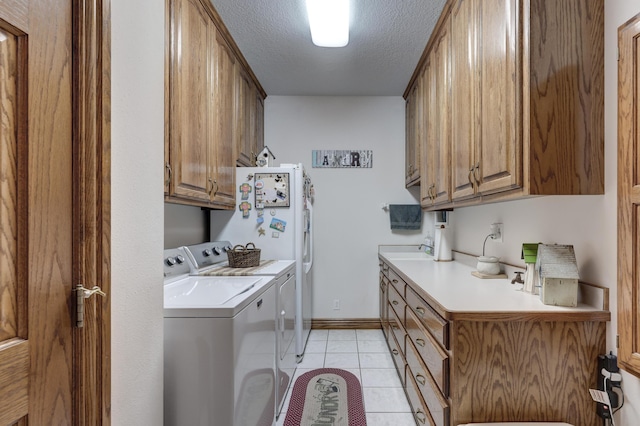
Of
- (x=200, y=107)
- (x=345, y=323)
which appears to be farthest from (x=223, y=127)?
(x=345, y=323)

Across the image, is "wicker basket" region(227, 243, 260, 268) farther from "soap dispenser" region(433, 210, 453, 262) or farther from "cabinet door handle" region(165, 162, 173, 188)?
"soap dispenser" region(433, 210, 453, 262)

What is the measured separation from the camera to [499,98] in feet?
5.04

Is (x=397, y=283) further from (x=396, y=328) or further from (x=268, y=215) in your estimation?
(x=268, y=215)

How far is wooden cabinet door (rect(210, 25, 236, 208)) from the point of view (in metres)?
2.38

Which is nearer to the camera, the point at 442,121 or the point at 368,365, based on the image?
the point at 442,121

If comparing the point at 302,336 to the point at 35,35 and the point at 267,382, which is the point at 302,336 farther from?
the point at 35,35

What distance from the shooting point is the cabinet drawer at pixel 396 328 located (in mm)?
2383

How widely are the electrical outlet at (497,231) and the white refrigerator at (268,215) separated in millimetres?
1406

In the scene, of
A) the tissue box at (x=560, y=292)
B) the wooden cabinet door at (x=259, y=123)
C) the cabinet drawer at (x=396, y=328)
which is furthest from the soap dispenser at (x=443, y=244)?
the wooden cabinet door at (x=259, y=123)

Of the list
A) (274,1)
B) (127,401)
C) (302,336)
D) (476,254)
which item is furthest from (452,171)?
(127,401)

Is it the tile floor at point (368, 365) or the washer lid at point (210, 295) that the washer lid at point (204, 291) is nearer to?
the washer lid at point (210, 295)

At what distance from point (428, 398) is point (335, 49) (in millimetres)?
2496

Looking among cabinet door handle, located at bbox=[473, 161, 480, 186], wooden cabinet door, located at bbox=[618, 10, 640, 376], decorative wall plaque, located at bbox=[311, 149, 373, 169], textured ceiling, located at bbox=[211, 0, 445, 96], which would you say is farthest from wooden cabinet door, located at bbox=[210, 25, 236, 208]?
→ wooden cabinet door, located at bbox=[618, 10, 640, 376]

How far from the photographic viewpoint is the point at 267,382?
178 centimetres
